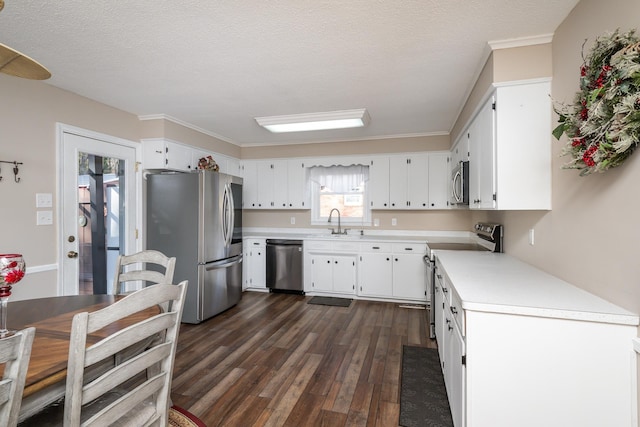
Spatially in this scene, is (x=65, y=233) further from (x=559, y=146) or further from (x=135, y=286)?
(x=559, y=146)

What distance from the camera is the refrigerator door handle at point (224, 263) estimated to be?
381 centimetres

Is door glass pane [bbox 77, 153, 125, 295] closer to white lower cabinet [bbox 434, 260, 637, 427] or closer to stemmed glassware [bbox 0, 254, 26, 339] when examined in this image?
stemmed glassware [bbox 0, 254, 26, 339]

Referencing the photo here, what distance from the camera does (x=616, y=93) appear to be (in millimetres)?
1256

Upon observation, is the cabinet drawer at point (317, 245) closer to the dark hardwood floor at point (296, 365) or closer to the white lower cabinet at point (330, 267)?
the white lower cabinet at point (330, 267)

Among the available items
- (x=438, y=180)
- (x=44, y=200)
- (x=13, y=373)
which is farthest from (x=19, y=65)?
(x=438, y=180)

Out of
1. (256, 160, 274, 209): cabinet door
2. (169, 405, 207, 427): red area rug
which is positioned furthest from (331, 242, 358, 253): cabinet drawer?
(169, 405, 207, 427): red area rug

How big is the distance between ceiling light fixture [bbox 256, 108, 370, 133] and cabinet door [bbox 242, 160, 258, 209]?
152 cm

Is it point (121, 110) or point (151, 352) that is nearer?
point (151, 352)

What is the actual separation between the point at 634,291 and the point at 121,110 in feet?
15.4

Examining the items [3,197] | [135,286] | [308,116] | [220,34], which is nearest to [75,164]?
[3,197]

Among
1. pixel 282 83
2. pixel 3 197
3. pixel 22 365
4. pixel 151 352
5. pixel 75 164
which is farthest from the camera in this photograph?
pixel 75 164

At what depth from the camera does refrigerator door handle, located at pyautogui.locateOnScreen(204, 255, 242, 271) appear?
3.81 metres

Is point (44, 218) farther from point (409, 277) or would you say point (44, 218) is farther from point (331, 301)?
point (409, 277)

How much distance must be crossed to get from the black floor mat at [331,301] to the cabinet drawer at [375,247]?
0.82 m
